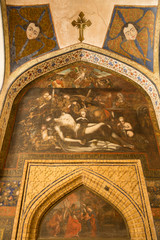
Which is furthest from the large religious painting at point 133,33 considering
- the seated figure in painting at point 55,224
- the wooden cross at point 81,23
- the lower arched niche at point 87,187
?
the seated figure in painting at point 55,224

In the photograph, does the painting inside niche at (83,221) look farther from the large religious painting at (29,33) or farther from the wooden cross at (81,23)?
the wooden cross at (81,23)

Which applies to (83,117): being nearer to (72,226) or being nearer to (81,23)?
(72,226)

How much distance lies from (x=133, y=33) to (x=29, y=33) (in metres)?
3.26

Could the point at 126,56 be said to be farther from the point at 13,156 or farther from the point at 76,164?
the point at 13,156

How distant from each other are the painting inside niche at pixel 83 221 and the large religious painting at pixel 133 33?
14.2ft

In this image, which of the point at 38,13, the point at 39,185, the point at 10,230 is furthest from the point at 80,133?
the point at 38,13

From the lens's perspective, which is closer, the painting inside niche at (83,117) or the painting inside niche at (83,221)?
the painting inside niche at (83,221)

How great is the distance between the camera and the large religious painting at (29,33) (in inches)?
265

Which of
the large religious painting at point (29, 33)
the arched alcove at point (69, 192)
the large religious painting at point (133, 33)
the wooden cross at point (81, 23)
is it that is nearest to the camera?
the arched alcove at point (69, 192)

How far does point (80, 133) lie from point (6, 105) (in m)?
2.19

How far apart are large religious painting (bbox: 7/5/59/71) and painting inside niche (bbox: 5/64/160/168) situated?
0.89m

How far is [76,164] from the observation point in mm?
5070

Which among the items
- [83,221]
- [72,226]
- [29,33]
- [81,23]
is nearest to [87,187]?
[83,221]

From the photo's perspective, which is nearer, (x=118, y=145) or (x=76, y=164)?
(x=76, y=164)
